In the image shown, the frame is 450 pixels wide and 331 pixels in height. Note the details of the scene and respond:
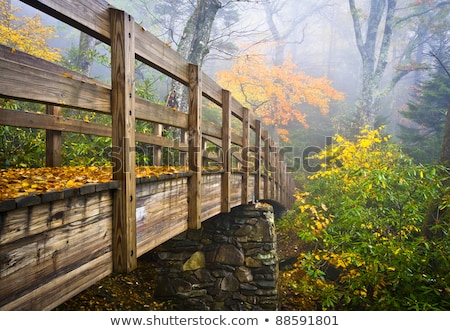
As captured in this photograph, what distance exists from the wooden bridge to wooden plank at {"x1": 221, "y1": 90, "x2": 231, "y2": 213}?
846 mm

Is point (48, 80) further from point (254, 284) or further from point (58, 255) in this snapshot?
point (254, 284)

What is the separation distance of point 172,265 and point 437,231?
14.6 ft

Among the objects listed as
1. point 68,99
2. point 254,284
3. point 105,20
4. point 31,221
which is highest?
point 105,20

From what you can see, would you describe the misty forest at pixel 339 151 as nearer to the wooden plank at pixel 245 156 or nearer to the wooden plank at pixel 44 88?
the wooden plank at pixel 44 88

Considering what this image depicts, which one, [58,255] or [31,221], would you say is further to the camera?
[58,255]

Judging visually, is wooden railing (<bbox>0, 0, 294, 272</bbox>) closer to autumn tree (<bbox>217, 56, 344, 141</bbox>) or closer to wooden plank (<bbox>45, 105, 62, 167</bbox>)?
wooden plank (<bbox>45, 105, 62, 167</bbox>)

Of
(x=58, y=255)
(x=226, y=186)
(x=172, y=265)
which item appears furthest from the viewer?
(x=172, y=265)

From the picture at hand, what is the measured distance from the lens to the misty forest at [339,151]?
479 centimetres

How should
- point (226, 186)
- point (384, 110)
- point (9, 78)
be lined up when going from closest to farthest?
1. point (9, 78)
2. point (226, 186)
3. point (384, 110)

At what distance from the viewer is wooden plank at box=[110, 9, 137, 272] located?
1.97 m

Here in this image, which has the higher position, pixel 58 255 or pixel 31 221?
pixel 31 221

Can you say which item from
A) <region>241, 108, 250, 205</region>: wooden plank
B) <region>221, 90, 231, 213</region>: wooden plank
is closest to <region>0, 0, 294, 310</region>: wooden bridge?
<region>221, 90, 231, 213</region>: wooden plank

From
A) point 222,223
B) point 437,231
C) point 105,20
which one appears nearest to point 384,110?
point 437,231

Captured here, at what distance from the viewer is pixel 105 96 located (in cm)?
192
